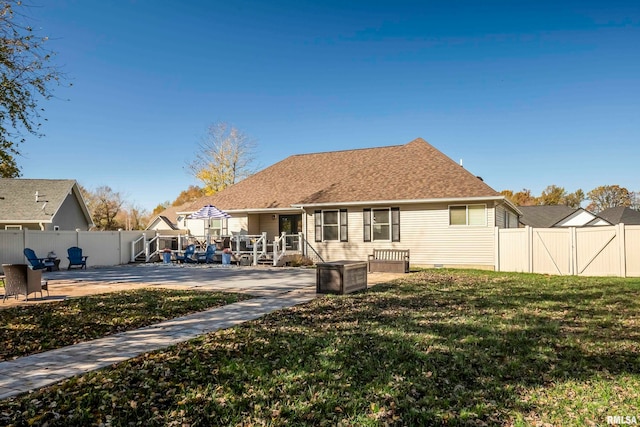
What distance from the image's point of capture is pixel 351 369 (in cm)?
450

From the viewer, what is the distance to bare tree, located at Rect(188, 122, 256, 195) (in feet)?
123

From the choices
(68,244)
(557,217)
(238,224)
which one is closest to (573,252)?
(238,224)

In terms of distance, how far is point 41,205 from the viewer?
26.8 m

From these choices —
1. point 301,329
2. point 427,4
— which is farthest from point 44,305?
point 427,4

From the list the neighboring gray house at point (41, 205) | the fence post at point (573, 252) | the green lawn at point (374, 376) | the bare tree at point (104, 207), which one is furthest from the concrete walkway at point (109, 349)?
the bare tree at point (104, 207)

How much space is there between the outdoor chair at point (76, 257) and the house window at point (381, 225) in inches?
526

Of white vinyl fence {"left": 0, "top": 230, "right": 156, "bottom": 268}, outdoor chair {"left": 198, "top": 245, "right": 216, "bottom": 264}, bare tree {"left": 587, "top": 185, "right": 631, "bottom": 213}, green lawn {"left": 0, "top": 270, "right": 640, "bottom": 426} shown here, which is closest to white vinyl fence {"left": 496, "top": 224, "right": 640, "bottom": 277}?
green lawn {"left": 0, "top": 270, "right": 640, "bottom": 426}

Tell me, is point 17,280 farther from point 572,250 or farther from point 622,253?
point 622,253

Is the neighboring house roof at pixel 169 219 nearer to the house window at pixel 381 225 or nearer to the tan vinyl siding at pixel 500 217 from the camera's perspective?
the house window at pixel 381 225

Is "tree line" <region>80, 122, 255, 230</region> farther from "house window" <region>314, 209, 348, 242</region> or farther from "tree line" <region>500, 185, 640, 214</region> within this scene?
"tree line" <region>500, 185, 640, 214</region>

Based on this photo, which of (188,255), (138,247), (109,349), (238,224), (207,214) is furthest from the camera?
(238,224)

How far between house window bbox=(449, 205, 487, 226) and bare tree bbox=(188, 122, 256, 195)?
2432cm

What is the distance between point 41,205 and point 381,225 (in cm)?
2385

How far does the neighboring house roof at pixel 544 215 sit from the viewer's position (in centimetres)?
4069
